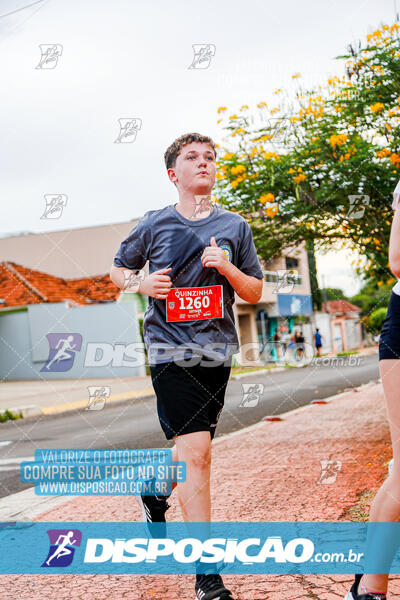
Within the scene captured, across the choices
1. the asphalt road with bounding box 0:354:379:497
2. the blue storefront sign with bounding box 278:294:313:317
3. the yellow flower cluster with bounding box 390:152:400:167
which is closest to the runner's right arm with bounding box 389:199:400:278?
the yellow flower cluster with bounding box 390:152:400:167

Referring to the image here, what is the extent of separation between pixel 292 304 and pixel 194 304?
30.3 meters

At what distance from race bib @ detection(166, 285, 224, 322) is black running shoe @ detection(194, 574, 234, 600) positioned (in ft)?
3.29

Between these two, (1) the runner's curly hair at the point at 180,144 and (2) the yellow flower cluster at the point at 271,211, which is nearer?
(1) the runner's curly hair at the point at 180,144

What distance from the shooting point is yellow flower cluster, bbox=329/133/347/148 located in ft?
20.5

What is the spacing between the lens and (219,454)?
684 cm

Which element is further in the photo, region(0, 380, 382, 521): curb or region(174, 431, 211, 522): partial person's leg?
region(0, 380, 382, 521): curb

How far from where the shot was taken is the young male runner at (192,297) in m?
2.82

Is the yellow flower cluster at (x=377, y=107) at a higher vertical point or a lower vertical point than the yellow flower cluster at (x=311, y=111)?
lower

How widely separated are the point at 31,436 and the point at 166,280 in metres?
8.79

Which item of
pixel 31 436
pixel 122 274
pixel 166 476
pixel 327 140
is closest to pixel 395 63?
pixel 327 140

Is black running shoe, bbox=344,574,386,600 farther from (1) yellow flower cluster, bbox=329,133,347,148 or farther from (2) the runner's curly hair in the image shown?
(1) yellow flower cluster, bbox=329,133,347,148
